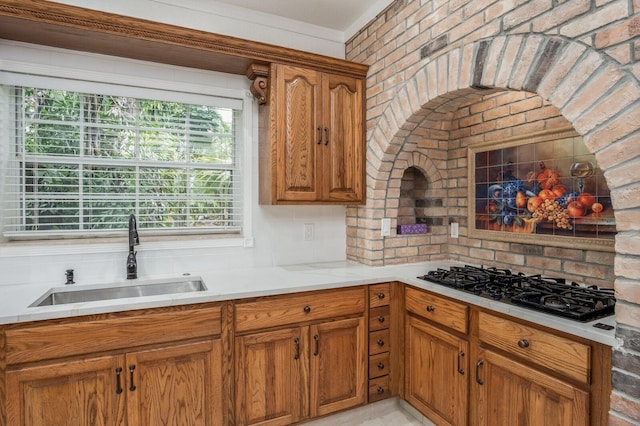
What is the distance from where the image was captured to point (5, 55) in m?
2.10

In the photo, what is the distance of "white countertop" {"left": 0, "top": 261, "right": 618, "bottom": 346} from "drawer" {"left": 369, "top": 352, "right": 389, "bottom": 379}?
1.67ft

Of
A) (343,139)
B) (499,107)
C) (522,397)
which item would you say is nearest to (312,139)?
(343,139)

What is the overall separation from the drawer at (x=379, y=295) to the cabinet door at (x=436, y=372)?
190 millimetres

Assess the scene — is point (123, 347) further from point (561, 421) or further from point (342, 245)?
point (561, 421)

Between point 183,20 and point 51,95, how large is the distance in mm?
977

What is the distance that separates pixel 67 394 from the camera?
169cm

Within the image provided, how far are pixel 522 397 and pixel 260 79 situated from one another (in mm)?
2354

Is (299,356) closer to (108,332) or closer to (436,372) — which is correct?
(436,372)

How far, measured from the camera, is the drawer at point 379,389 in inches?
92.4

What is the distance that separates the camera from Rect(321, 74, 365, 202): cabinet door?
2627 mm

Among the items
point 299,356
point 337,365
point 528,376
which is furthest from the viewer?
point 337,365

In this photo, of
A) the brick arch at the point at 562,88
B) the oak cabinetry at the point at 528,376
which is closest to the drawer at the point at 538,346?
the oak cabinetry at the point at 528,376

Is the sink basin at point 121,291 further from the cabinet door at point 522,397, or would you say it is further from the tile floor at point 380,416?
the cabinet door at point 522,397

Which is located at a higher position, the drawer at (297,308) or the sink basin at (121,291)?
the sink basin at (121,291)
